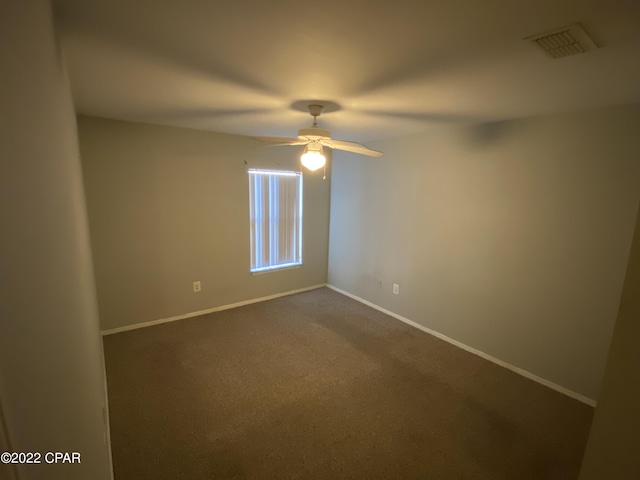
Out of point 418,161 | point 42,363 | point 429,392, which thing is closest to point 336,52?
point 42,363

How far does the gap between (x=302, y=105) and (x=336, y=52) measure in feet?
3.15

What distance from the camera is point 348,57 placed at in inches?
61.0

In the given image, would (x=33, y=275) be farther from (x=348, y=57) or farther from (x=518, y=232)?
(x=518, y=232)

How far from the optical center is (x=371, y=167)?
→ 4047 millimetres

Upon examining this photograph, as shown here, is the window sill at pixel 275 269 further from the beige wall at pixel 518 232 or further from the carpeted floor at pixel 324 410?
the beige wall at pixel 518 232

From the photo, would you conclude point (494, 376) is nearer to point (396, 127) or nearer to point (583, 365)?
point (583, 365)

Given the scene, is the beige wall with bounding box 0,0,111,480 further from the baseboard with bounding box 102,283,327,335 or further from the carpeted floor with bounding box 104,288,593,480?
the baseboard with bounding box 102,283,327,335

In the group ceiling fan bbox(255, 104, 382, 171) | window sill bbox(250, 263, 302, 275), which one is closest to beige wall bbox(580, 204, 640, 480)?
ceiling fan bbox(255, 104, 382, 171)

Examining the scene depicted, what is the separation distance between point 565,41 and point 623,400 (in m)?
Result: 1.39

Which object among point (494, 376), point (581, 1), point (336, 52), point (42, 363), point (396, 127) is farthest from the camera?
point (396, 127)

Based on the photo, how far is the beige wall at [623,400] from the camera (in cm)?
74

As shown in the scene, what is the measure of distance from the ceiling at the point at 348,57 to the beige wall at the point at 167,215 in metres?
0.79

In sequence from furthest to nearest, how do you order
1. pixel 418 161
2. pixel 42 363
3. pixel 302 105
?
pixel 418 161 → pixel 302 105 → pixel 42 363

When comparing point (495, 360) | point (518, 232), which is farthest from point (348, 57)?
point (495, 360)
